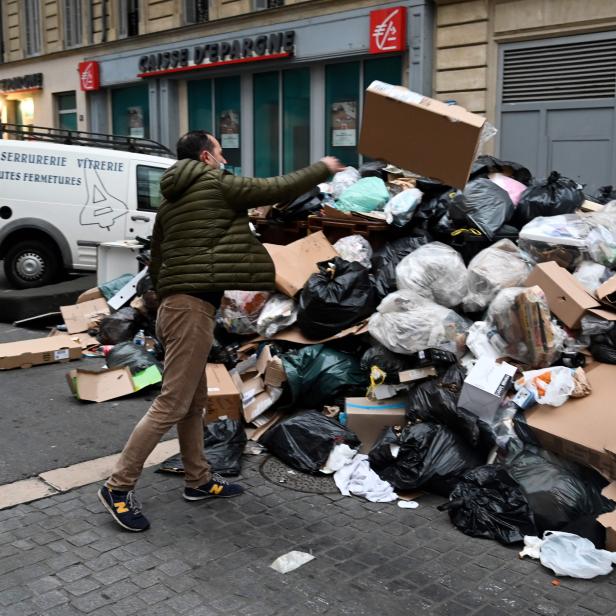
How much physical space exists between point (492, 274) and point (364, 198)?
170 centimetres

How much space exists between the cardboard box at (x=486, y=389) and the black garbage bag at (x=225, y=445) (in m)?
1.32

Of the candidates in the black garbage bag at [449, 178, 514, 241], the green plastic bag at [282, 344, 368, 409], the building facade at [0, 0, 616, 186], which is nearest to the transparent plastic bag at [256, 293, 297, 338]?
the green plastic bag at [282, 344, 368, 409]

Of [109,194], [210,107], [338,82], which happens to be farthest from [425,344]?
[210,107]

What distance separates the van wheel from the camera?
392 inches

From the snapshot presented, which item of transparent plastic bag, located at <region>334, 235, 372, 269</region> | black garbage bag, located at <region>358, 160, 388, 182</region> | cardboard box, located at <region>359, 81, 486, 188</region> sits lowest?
transparent plastic bag, located at <region>334, 235, 372, 269</region>

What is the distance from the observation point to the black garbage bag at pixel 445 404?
13.6ft

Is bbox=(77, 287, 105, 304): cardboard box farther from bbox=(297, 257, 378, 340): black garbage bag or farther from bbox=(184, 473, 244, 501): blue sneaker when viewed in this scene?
bbox=(184, 473, 244, 501): blue sneaker

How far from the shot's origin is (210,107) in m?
16.2

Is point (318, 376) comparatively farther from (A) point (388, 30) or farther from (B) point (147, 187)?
(A) point (388, 30)

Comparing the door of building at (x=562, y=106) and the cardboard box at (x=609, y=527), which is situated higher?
the door of building at (x=562, y=106)

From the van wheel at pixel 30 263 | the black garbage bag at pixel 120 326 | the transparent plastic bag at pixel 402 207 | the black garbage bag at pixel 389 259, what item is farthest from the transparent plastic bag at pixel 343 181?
the van wheel at pixel 30 263

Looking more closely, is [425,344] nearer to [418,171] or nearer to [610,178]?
[418,171]

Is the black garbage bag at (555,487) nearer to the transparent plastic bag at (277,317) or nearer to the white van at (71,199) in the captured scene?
the transparent plastic bag at (277,317)

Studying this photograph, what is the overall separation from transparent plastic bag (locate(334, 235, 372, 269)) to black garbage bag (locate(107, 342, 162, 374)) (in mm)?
1733
